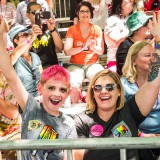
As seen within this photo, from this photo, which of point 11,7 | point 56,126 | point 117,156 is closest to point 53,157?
point 56,126

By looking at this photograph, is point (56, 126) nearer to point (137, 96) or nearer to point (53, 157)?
point (53, 157)

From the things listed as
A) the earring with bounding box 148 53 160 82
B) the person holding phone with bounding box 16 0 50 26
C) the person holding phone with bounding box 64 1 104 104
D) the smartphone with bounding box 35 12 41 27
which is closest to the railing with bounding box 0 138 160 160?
the earring with bounding box 148 53 160 82

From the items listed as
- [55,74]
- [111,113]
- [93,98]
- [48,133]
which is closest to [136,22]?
[93,98]

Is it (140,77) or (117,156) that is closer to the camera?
(117,156)

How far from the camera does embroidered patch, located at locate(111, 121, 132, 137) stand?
2.64 m

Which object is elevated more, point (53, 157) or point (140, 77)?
point (140, 77)

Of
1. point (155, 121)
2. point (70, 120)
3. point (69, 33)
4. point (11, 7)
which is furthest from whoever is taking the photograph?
point (11, 7)

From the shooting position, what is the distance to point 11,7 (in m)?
6.66

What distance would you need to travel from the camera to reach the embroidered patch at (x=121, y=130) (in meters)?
2.64

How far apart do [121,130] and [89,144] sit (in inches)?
36.6

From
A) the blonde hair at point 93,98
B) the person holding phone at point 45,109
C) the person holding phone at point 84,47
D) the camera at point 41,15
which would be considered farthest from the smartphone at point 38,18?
the person holding phone at point 45,109

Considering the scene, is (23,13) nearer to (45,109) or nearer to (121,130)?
(45,109)

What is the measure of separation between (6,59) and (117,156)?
957 mm

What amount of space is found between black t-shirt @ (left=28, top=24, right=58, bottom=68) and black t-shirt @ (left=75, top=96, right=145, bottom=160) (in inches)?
103
